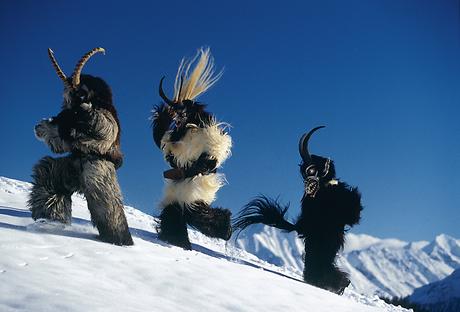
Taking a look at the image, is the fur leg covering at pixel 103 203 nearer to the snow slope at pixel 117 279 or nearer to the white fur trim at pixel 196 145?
the snow slope at pixel 117 279

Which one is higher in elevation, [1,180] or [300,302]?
[1,180]

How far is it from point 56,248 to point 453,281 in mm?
163576

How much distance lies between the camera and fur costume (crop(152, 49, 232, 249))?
7215mm

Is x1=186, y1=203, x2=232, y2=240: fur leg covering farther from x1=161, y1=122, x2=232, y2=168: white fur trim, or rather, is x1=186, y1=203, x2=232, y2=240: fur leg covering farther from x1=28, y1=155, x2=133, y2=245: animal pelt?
x1=28, y1=155, x2=133, y2=245: animal pelt

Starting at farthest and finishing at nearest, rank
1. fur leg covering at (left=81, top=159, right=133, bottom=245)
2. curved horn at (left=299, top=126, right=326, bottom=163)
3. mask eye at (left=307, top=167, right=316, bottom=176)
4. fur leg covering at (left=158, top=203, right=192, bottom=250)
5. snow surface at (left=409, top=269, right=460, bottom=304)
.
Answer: snow surface at (left=409, top=269, right=460, bottom=304) → curved horn at (left=299, top=126, right=326, bottom=163) → mask eye at (left=307, top=167, right=316, bottom=176) → fur leg covering at (left=158, top=203, right=192, bottom=250) → fur leg covering at (left=81, top=159, right=133, bottom=245)

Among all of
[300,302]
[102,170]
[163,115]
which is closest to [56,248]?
[102,170]

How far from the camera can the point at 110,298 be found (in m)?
3.78

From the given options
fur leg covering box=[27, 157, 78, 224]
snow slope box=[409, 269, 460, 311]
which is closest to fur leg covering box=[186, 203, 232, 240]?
fur leg covering box=[27, 157, 78, 224]

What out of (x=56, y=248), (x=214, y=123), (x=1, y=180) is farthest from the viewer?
(x=1, y=180)

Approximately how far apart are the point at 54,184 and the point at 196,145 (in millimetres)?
1925

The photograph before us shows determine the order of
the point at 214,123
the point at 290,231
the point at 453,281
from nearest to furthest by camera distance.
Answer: the point at 214,123
the point at 290,231
the point at 453,281

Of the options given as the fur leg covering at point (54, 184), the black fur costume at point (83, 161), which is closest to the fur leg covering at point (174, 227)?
the black fur costume at point (83, 161)

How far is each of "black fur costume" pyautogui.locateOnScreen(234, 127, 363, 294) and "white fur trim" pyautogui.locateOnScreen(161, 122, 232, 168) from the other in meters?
1.27

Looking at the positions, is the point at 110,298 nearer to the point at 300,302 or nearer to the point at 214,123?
the point at 300,302
